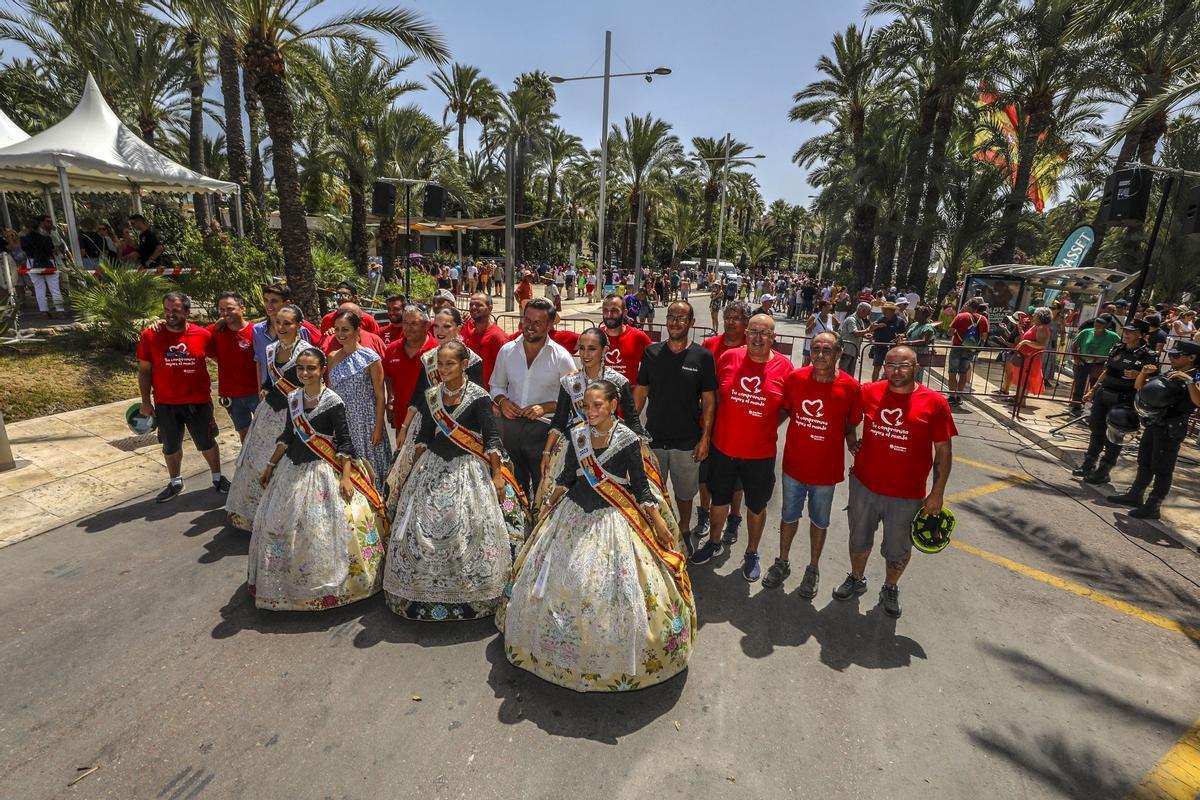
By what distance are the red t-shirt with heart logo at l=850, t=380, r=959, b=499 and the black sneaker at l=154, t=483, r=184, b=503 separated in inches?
258

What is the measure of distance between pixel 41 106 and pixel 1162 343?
38.3 m

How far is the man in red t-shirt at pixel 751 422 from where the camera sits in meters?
4.82

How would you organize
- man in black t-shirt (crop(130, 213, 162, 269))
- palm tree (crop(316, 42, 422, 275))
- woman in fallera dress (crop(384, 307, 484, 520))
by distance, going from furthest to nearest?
palm tree (crop(316, 42, 422, 275)), man in black t-shirt (crop(130, 213, 162, 269)), woman in fallera dress (crop(384, 307, 484, 520))

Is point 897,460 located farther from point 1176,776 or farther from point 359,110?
point 359,110

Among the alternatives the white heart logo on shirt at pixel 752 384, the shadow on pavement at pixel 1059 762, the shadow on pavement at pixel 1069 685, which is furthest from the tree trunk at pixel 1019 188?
the shadow on pavement at pixel 1059 762

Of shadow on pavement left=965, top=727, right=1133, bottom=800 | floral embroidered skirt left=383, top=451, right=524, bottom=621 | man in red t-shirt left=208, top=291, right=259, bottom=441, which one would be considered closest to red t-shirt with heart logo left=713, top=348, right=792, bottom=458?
floral embroidered skirt left=383, top=451, right=524, bottom=621

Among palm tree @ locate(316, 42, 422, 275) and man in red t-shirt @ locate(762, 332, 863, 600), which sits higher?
palm tree @ locate(316, 42, 422, 275)

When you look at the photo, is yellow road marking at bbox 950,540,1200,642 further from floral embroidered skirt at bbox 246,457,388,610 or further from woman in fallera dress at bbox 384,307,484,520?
floral embroidered skirt at bbox 246,457,388,610

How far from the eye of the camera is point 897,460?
14.4 feet

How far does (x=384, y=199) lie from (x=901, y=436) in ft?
41.2

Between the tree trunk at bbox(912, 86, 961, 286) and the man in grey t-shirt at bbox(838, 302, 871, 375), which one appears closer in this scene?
the man in grey t-shirt at bbox(838, 302, 871, 375)

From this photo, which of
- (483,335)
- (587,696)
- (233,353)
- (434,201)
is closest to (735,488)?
(587,696)

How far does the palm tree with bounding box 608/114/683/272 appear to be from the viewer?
117 ft

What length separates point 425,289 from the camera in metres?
21.3
